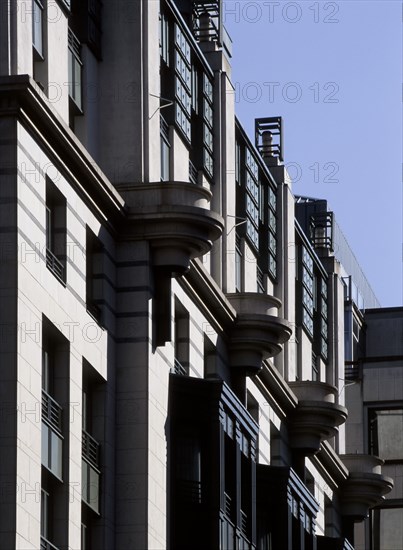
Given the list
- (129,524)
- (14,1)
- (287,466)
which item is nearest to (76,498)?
(129,524)

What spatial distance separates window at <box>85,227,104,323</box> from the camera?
53438mm

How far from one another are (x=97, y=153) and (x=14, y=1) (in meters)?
7.71

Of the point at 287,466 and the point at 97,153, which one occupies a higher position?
the point at 97,153

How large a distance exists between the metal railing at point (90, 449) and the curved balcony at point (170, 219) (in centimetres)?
563

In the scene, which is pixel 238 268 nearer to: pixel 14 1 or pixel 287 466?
pixel 287 466

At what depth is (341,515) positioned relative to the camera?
80875 mm

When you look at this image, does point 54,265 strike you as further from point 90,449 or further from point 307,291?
point 307,291

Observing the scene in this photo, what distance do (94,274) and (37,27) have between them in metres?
6.73

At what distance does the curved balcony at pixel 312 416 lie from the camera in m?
72.2

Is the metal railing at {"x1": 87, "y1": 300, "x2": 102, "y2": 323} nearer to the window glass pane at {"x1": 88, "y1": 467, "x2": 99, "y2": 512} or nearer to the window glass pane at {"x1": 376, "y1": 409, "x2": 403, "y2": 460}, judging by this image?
the window glass pane at {"x1": 88, "y1": 467, "x2": 99, "y2": 512}

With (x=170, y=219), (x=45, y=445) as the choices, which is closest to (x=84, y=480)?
(x=45, y=445)

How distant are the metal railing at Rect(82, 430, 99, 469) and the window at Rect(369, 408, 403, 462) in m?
45.6

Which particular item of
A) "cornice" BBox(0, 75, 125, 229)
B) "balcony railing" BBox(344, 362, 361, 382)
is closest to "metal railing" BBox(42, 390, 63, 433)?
"cornice" BBox(0, 75, 125, 229)

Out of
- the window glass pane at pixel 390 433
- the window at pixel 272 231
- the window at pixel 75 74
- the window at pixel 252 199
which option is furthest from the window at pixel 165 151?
the window glass pane at pixel 390 433
